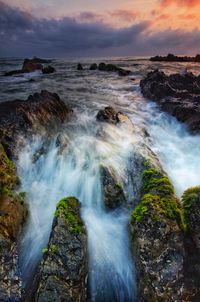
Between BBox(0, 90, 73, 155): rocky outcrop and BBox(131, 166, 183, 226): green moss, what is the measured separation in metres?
6.06

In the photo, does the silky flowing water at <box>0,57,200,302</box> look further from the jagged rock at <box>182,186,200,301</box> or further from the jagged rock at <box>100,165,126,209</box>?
the jagged rock at <box>182,186,200,301</box>

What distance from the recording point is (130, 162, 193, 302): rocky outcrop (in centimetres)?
609

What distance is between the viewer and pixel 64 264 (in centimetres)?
636

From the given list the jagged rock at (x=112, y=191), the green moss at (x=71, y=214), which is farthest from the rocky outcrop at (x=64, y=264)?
the jagged rock at (x=112, y=191)

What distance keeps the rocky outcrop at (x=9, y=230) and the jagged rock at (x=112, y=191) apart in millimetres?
2687

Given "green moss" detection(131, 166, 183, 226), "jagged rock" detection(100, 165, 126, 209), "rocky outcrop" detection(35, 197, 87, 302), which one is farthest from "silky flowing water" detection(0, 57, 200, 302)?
"green moss" detection(131, 166, 183, 226)

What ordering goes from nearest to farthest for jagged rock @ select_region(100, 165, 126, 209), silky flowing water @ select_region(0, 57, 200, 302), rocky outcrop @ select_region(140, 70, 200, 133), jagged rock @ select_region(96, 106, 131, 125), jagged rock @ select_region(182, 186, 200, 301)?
jagged rock @ select_region(182, 186, 200, 301) → silky flowing water @ select_region(0, 57, 200, 302) → jagged rock @ select_region(100, 165, 126, 209) → jagged rock @ select_region(96, 106, 131, 125) → rocky outcrop @ select_region(140, 70, 200, 133)

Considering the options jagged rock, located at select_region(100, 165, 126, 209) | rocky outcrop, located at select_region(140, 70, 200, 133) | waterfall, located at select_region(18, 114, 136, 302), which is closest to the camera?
waterfall, located at select_region(18, 114, 136, 302)

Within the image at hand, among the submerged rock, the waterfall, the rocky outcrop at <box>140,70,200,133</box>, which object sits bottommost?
the waterfall

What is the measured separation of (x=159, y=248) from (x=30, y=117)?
360 inches

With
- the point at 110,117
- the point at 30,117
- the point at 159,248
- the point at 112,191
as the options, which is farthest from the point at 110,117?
the point at 159,248

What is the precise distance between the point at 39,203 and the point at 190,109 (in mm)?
11428

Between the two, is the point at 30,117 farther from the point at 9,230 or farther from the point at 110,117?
the point at 9,230

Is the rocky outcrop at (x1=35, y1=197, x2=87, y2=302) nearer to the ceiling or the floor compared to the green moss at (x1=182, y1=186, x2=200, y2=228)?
nearer to the floor
